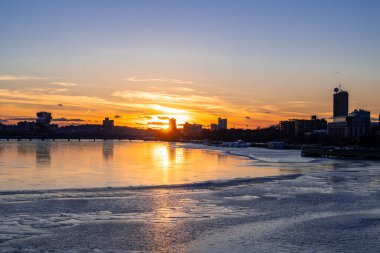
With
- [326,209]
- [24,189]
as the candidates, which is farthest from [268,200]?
[24,189]

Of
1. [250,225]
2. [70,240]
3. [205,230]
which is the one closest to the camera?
[70,240]

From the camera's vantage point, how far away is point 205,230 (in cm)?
1992

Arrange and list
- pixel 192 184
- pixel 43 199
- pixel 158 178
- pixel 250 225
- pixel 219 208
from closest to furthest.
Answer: pixel 250 225 < pixel 219 208 < pixel 43 199 < pixel 192 184 < pixel 158 178

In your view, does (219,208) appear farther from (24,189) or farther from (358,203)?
(24,189)

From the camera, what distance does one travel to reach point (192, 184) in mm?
37406

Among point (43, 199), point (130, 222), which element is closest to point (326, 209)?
point (130, 222)

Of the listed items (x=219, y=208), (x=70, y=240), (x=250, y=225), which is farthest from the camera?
Result: (x=219, y=208)

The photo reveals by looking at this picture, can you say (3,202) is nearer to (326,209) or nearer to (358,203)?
(326,209)

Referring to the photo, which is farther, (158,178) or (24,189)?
(158,178)

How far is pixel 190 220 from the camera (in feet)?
72.4

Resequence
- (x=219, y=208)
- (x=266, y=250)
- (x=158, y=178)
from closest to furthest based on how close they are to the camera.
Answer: (x=266, y=250) → (x=219, y=208) → (x=158, y=178)

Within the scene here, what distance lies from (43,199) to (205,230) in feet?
39.9

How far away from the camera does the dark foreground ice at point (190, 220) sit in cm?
1750

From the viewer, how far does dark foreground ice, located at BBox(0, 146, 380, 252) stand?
17500 millimetres
